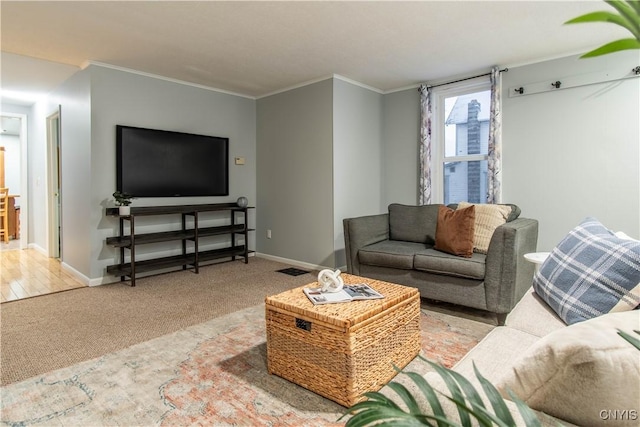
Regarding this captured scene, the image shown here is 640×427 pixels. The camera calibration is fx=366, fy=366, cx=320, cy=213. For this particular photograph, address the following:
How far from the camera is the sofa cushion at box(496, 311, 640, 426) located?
70 cm

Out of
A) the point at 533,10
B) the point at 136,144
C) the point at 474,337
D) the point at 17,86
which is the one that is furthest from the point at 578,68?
the point at 17,86

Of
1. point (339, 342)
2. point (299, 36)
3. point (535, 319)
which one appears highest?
point (299, 36)

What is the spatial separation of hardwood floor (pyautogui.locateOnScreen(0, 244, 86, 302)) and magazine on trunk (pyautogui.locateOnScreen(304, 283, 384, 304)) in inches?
123

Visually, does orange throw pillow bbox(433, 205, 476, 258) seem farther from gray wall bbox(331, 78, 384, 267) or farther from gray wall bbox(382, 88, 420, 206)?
gray wall bbox(382, 88, 420, 206)

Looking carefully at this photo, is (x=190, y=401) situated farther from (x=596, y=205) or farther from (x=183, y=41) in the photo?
(x=596, y=205)

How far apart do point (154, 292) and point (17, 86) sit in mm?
3581

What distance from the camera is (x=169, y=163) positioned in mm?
4473

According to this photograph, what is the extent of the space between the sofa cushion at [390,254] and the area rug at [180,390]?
796 mm

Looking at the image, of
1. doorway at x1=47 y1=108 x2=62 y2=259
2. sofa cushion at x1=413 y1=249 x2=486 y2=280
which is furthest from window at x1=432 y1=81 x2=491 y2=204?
doorway at x1=47 y1=108 x2=62 y2=259

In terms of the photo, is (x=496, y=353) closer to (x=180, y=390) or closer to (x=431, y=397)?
(x=431, y=397)

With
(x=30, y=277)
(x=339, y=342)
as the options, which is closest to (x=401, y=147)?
(x=339, y=342)

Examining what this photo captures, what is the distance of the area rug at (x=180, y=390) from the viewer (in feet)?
5.56

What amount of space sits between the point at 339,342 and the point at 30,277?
14.0 ft

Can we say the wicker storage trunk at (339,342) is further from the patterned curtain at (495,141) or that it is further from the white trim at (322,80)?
Result: the white trim at (322,80)
